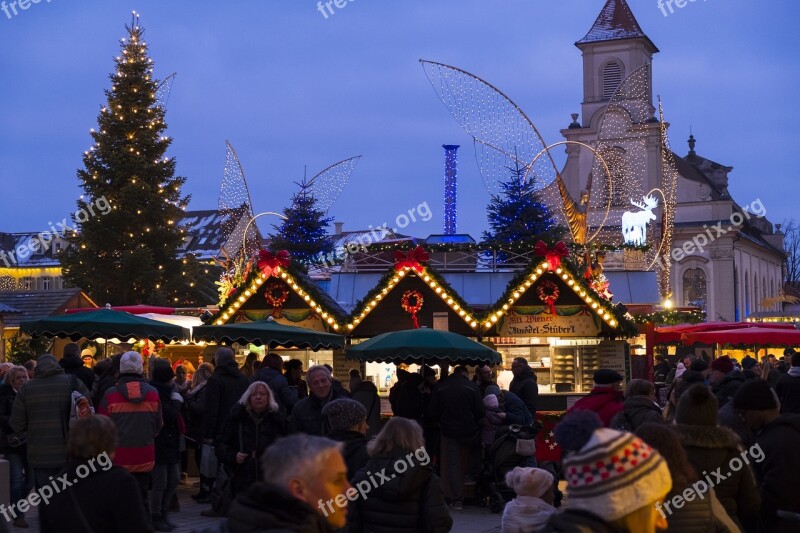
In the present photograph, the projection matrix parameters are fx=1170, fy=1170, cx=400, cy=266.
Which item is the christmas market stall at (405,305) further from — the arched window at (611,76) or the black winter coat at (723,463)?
the arched window at (611,76)

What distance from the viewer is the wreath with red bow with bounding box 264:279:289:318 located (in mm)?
21125

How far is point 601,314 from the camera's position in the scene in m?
19.6

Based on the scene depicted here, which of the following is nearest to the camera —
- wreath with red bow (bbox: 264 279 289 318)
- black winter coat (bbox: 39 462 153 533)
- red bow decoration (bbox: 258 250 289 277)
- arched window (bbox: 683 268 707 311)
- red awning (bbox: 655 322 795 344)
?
black winter coat (bbox: 39 462 153 533)

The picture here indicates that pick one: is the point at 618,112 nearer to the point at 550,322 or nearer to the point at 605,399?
the point at 550,322

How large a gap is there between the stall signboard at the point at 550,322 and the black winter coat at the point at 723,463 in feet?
43.5

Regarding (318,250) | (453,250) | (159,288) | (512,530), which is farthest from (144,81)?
(512,530)

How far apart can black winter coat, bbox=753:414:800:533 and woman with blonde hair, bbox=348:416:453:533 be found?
6.41 ft

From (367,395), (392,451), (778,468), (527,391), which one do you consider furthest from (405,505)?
(527,391)

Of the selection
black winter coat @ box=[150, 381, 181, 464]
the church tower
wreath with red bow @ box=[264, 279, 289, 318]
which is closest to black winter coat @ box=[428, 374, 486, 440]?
black winter coat @ box=[150, 381, 181, 464]

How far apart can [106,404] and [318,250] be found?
39658 millimetres

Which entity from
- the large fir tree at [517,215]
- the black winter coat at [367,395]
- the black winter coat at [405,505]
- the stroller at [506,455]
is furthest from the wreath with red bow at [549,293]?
the large fir tree at [517,215]

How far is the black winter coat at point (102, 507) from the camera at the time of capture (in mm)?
5734

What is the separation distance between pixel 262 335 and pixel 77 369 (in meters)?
2.96

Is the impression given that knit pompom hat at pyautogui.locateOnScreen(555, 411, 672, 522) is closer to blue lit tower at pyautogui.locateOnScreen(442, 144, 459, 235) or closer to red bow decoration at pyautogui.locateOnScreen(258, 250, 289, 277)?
red bow decoration at pyautogui.locateOnScreen(258, 250, 289, 277)
